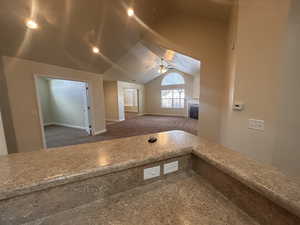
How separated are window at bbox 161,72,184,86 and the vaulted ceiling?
4994mm

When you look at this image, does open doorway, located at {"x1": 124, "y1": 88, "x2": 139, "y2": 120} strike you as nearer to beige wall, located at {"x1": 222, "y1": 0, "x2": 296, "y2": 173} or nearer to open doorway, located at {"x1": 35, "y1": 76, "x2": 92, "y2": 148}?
open doorway, located at {"x1": 35, "y1": 76, "x2": 92, "y2": 148}

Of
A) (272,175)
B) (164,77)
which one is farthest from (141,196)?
(164,77)

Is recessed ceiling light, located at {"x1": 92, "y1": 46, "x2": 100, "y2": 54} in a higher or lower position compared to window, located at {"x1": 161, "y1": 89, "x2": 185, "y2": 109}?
higher

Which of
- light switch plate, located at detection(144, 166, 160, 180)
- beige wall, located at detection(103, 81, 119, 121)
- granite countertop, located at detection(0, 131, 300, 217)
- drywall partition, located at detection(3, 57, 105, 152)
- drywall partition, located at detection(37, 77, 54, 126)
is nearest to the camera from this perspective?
granite countertop, located at detection(0, 131, 300, 217)

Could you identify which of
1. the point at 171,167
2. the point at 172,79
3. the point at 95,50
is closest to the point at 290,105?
the point at 171,167

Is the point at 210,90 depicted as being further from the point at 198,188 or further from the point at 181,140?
the point at 198,188

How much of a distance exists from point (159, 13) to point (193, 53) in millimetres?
1266

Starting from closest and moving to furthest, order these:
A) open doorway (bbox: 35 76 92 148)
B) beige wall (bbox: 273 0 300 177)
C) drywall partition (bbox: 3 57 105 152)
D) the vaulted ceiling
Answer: beige wall (bbox: 273 0 300 177), the vaulted ceiling, drywall partition (bbox: 3 57 105 152), open doorway (bbox: 35 76 92 148)

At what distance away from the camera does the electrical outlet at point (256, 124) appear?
1.53m

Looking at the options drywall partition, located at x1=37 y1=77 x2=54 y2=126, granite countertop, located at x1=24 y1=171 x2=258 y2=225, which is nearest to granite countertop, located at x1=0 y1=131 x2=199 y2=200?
granite countertop, located at x1=24 y1=171 x2=258 y2=225

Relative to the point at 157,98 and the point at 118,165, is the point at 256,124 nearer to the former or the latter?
the point at 118,165

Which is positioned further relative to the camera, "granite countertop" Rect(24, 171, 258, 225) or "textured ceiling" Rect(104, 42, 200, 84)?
"textured ceiling" Rect(104, 42, 200, 84)

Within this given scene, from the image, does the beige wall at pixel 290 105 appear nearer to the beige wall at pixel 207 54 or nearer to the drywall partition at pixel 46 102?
the beige wall at pixel 207 54

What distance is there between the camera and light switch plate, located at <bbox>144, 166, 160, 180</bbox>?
792 millimetres
